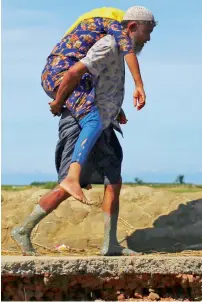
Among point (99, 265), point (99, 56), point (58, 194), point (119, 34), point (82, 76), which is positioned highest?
point (119, 34)

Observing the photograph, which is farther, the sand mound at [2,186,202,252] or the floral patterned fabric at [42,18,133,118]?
the sand mound at [2,186,202,252]

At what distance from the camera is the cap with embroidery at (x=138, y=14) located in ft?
23.0

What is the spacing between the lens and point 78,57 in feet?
22.9

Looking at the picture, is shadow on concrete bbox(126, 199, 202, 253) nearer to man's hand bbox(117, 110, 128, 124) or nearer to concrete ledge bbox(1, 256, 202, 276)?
man's hand bbox(117, 110, 128, 124)

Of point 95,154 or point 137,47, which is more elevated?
point 137,47

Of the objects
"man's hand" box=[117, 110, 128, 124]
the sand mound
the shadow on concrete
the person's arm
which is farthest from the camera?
the sand mound

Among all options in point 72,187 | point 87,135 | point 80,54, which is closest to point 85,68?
point 80,54

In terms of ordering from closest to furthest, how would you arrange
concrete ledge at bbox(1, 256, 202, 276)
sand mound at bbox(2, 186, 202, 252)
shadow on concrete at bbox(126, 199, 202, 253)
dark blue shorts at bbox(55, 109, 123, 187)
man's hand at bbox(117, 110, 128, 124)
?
concrete ledge at bbox(1, 256, 202, 276) → dark blue shorts at bbox(55, 109, 123, 187) → man's hand at bbox(117, 110, 128, 124) → shadow on concrete at bbox(126, 199, 202, 253) → sand mound at bbox(2, 186, 202, 252)

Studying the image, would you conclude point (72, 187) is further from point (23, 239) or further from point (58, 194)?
point (23, 239)

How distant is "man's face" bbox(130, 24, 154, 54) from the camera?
278 inches

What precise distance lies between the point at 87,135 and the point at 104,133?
302 mm

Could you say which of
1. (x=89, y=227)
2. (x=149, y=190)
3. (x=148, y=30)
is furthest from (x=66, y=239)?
(x=148, y=30)

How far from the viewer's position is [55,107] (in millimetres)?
6938

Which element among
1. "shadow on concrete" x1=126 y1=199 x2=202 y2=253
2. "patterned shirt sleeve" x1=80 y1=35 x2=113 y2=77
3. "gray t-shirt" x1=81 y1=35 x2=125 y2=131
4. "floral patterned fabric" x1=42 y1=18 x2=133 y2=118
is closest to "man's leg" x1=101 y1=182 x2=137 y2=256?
"gray t-shirt" x1=81 y1=35 x2=125 y2=131
